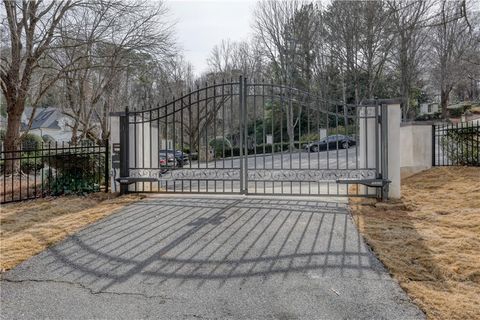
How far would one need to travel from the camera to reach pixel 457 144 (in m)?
9.93

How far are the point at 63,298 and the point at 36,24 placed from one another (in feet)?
32.8

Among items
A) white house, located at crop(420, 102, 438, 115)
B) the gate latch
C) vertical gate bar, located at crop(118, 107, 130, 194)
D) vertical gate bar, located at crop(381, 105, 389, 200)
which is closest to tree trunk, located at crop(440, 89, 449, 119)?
white house, located at crop(420, 102, 438, 115)

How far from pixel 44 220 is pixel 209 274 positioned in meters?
3.51

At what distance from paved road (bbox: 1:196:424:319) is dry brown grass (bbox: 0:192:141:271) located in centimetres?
25

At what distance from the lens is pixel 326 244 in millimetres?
4457

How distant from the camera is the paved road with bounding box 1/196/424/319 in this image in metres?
2.93

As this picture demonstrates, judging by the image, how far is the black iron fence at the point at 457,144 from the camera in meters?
9.59

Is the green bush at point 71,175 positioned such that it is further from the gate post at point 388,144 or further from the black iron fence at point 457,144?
the black iron fence at point 457,144

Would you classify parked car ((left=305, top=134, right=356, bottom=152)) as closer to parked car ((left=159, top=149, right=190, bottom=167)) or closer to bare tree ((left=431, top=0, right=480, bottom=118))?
parked car ((left=159, top=149, right=190, bottom=167))

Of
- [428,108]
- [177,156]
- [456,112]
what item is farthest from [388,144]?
[456,112]

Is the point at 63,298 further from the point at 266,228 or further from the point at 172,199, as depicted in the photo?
the point at 172,199

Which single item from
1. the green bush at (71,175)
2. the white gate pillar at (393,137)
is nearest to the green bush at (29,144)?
the green bush at (71,175)

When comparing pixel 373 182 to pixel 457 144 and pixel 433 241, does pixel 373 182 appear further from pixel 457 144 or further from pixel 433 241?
pixel 457 144

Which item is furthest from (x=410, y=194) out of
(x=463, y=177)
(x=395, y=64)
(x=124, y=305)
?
(x=395, y=64)
